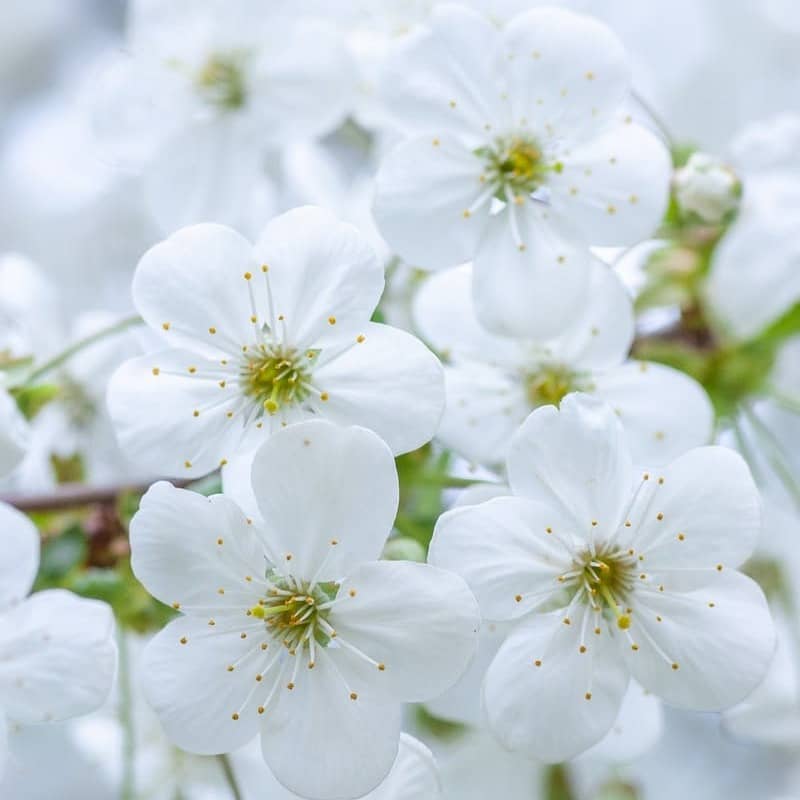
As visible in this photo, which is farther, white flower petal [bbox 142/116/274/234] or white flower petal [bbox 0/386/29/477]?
white flower petal [bbox 142/116/274/234]

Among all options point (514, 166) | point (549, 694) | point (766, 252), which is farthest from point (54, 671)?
point (766, 252)

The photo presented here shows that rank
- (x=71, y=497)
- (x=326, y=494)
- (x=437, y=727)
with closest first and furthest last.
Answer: (x=326, y=494)
(x=71, y=497)
(x=437, y=727)

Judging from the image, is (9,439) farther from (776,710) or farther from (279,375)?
(776,710)

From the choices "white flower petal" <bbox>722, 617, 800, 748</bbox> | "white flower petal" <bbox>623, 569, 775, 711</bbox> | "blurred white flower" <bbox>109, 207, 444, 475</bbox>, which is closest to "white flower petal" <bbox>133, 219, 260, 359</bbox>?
"blurred white flower" <bbox>109, 207, 444, 475</bbox>

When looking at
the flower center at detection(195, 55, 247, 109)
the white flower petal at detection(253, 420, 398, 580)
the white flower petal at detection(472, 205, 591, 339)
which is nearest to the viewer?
the white flower petal at detection(253, 420, 398, 580)

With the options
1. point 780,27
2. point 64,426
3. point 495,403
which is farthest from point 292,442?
point 780,27

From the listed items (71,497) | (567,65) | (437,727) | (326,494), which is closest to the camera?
(326,494)

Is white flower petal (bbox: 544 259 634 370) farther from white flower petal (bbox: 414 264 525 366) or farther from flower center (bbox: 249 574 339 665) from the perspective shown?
flower center (bbox: 249 574 339 665)
